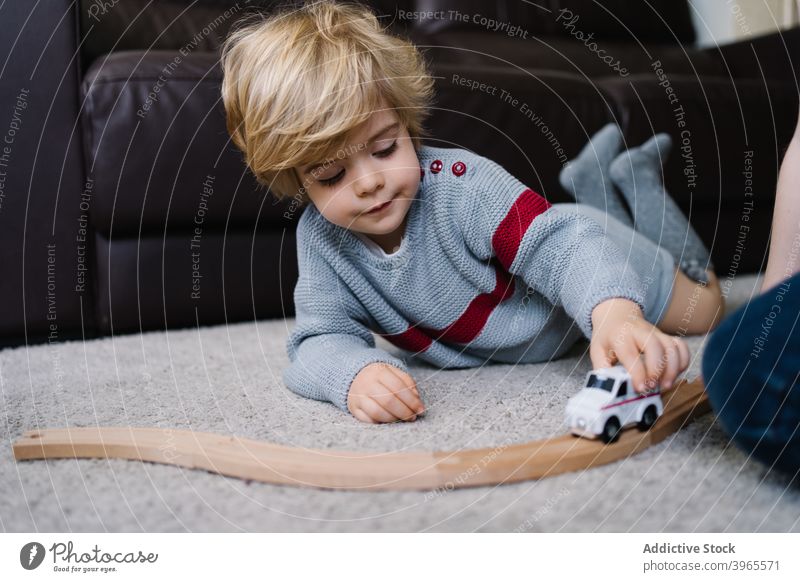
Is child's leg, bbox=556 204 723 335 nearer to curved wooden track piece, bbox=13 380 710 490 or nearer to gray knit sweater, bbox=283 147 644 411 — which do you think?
gray knit sweater, bbox=283 147 644 411

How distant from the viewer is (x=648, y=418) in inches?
16.8

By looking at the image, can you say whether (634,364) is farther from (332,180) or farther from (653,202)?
(653,202)

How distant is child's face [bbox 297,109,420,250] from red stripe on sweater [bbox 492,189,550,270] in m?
0.07

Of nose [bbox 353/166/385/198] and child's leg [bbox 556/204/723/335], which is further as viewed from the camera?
child's leg [bbox 556/204/723/335]

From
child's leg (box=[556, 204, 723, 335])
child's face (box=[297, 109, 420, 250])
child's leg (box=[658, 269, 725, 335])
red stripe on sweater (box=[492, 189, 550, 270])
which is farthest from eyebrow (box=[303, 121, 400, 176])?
child's leg (box=[658, 269, 725, 335])

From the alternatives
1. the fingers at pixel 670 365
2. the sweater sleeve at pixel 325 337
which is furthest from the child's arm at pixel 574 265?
the sweater sleeve at pixel 325 337

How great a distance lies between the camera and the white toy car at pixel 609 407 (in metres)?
0.41

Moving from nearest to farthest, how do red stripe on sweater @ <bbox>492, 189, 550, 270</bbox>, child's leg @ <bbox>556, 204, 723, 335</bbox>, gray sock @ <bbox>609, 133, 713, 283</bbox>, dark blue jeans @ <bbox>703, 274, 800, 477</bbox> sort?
dark blue jeans @ <bbox>703, 274, 800, 477</bbox> → red stripe on sweater @ <bbox>492, 189, 550, 270</bbox> → child's leg @ <bbox>556, 204, 723, 335</bbox> → gray sock @ <bbox>609, 133, 713, 283</bbox>

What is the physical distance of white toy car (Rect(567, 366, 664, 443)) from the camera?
409mm

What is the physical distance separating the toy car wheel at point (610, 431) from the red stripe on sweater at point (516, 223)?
0.18 m

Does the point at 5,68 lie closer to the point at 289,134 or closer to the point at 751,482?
the point at 289,134

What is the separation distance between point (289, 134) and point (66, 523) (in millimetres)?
281

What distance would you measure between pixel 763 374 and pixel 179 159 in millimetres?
597

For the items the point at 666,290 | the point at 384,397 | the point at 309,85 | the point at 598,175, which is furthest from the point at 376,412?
the point at 598,175
